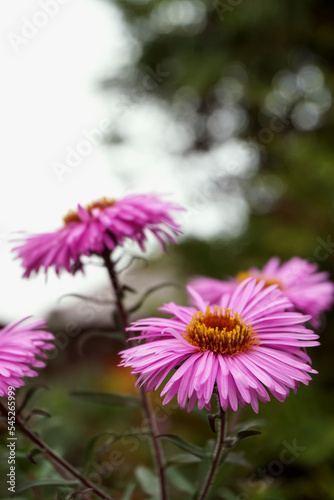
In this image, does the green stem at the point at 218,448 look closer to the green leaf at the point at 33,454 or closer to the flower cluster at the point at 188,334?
the flower cluster at the point at 188,334

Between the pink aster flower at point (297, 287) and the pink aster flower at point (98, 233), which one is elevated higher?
the pink aster flower at point (98, 233)

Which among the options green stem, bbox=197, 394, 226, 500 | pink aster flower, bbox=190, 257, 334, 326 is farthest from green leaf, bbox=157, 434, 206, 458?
pink aster flower, bbox=190, 257, 334, 326

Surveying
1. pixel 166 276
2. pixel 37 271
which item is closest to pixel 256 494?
pixel 37 271

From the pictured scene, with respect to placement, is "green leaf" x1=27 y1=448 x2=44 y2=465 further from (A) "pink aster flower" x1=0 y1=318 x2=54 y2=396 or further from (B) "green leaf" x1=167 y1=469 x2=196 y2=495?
(B) "green leaf" x1=167 y1=469 x2=196 y2=495

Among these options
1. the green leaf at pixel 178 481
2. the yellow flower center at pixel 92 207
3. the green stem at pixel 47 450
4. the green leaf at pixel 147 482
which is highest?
the yellow flower center at pixel 92 207

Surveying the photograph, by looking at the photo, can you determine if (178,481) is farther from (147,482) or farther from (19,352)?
(19,352)

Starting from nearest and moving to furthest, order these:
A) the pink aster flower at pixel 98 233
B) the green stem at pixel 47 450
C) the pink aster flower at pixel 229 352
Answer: the pink aster flower at pixel 229 352
the green stem at pixel 47 450
the pink aster flower at pixel 98 233

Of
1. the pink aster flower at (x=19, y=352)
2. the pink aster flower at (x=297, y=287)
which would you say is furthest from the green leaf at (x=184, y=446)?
the pink aster flower at (x=297, y=287)
